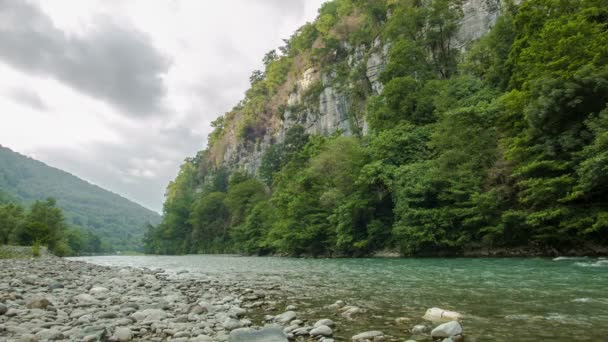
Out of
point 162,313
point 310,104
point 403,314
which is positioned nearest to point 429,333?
point 403,314

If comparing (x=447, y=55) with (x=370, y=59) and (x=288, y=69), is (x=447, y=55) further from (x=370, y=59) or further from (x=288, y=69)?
(x=288, y=69)

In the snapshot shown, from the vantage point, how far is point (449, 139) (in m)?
29.5

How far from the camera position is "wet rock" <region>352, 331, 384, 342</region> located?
5.03m

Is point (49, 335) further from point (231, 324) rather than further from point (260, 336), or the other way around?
point (260, 336)

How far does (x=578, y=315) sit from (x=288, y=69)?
3688 inches

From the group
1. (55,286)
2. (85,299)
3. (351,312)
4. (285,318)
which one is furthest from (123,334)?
(55,286)

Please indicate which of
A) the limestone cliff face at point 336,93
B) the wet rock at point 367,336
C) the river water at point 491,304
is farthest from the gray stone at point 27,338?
the limestone cliff face at point 336,93

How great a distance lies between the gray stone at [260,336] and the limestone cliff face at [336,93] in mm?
47295

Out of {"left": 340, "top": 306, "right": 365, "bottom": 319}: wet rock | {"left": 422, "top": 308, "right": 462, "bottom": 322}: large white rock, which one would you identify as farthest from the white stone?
{"left": 340, "top": 306, "right": 365, "bottom": 319}: wet rock

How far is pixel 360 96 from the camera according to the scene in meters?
59.7

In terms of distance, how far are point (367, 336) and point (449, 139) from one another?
27.4 m

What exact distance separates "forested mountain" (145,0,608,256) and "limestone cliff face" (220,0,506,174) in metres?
0.28

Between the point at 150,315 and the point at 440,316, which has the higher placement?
the point at 440,316

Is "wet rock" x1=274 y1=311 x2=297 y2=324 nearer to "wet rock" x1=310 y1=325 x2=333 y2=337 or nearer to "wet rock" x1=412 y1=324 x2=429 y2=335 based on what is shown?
"wet rock" x1=310 y1=325 x2=333 y2=337
